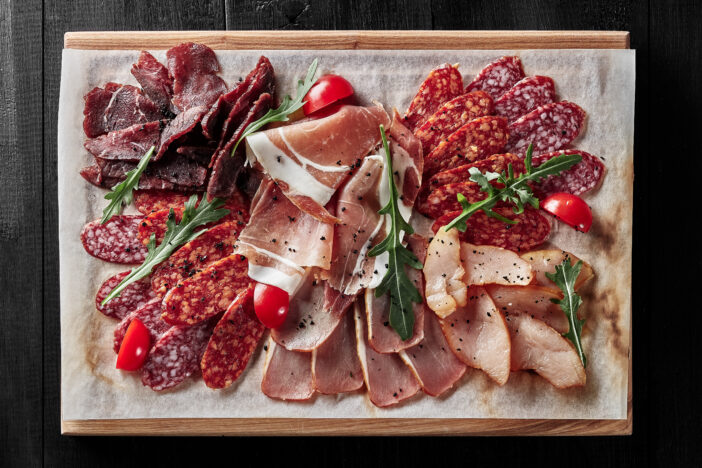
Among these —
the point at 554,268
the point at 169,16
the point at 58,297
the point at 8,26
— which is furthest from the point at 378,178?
the point at 8,26

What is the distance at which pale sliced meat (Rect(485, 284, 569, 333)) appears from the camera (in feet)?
6.75

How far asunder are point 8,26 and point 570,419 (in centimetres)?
274

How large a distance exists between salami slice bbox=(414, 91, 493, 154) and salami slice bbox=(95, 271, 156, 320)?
3.93 feet

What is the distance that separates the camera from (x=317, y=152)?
2.02 meters

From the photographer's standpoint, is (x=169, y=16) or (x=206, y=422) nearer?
(x=206, y=422)

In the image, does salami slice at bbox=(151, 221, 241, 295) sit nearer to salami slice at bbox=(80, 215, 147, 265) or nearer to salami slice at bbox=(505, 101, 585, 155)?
salami slice at bbox=(80, 215, 147, 265)

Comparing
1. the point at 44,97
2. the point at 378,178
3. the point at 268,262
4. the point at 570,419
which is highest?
the point at 44,97

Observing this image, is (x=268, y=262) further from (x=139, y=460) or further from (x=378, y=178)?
(x=139, y=460)

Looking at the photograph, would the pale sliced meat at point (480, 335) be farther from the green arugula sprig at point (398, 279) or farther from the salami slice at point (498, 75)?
the salami slice at point (498, 75)

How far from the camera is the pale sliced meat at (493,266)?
6.62ft

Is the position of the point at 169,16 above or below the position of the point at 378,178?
above

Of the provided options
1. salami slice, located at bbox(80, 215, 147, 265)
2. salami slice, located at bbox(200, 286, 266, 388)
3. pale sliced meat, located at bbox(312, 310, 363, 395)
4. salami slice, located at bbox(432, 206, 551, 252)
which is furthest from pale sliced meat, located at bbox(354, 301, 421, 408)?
salami slice, located at bbox(80, 215, 147, 265)

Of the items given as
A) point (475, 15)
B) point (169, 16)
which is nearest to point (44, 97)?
point (169, 16)

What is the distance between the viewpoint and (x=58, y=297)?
7.33 feet
